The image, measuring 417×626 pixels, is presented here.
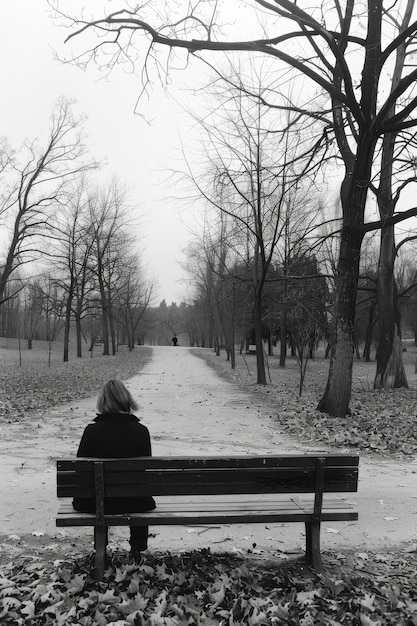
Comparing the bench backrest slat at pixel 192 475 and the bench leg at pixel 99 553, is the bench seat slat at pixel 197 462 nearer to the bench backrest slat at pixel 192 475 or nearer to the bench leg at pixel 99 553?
the bench backrest slat at pixel 192 475

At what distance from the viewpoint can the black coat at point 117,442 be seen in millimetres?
3881

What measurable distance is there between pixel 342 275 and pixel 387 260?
8.08 meters

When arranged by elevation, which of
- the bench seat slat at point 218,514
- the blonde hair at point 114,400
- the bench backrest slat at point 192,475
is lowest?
the bench seat slat at point 218,514

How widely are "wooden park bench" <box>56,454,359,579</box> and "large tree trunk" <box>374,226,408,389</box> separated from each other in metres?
15.5

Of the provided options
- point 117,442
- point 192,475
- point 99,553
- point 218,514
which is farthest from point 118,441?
point 218,514

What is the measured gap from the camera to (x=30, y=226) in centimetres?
2498

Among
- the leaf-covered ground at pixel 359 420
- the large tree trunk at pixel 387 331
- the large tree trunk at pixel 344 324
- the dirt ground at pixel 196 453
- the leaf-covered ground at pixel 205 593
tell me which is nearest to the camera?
the leaf-covered ground at pixel 205 593

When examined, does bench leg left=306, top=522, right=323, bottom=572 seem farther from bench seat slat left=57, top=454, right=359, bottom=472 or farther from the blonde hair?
the blonde hair

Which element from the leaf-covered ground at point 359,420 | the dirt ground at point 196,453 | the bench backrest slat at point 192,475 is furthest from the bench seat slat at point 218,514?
the leaf-covered ground at point 359,420

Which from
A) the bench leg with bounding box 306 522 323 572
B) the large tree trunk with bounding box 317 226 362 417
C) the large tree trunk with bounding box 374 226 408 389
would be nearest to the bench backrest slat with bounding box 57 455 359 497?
the bench leg with bounding box 306 522 323 572

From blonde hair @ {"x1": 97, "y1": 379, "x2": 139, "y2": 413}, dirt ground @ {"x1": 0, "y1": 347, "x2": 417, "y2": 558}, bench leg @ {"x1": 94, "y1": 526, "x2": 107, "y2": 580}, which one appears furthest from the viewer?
dirt ground @ {"x1": 0, "y1": 347, "x2": 417, "y2": 558}

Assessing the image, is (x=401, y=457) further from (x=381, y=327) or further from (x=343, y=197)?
(x=381, y=327)

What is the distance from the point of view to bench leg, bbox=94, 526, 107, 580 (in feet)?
12.0

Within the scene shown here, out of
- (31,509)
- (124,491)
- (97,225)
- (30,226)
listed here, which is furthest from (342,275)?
(97,225)
